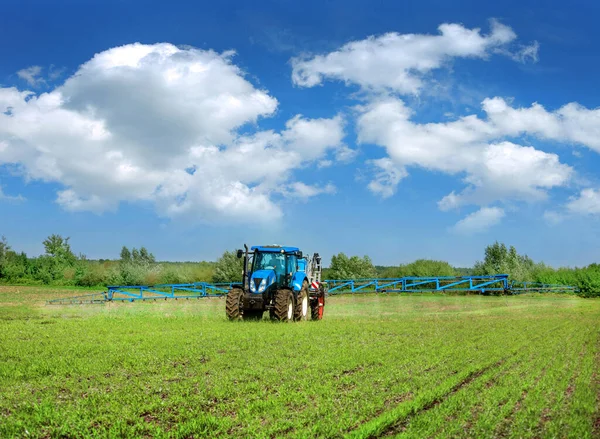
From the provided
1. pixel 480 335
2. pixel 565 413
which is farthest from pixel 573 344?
pixel 565 413

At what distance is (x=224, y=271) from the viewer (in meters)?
60.1

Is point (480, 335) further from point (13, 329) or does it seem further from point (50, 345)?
point (13, 329)

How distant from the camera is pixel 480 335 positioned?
1447 centimetres

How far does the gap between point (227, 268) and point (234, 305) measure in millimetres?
42851

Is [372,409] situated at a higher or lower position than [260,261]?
lower

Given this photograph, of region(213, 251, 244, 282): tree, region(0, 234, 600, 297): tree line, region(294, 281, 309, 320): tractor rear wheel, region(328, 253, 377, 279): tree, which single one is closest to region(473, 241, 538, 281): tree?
region(0, 234, 600, 297): tree line

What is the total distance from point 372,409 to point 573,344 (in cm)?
834

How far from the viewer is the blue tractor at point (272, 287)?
689 inches

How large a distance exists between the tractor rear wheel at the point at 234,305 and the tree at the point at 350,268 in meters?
51.8

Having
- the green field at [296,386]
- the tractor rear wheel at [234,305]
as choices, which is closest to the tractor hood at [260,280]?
the tractor rear wheel at [234,305]

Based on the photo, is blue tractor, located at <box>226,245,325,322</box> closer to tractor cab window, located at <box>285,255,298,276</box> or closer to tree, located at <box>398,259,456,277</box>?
tractor cab window, located at <box>285,255,298,276</box>

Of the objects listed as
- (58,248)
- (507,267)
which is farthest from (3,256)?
(507,267)

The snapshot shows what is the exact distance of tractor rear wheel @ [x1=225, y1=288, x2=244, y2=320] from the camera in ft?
57.7

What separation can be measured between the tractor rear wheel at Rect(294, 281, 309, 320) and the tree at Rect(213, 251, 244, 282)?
3905 centimetres
